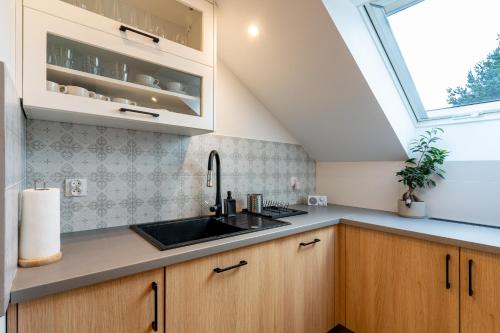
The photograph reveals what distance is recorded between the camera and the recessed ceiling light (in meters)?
1.63

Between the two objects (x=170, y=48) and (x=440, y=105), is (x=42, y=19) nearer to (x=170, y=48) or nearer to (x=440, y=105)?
(x=170, y=48)

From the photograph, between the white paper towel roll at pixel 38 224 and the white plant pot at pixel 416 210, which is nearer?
the white paper towel roll at pixel 38 224

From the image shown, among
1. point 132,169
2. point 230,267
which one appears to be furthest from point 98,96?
point 230,267

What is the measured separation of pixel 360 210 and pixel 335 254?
0.54m

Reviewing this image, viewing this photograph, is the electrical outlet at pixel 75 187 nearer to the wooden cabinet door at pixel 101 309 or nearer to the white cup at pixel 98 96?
the white cup at pixel 98 96

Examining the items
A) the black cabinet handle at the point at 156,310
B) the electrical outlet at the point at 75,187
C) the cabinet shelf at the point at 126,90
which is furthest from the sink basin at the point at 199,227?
the cabinet shelf at the point at 126,90

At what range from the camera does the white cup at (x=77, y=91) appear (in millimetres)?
1039

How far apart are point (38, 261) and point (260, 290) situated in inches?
37.3

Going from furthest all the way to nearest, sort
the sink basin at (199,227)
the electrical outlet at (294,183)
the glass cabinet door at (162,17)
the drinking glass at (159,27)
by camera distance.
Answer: the electrical outlet at (294,183) → the sink basin at (199,227) → the drinking glass at (159,27) → the glass cabinet door at (162,17)

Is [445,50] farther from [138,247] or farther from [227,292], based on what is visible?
[138,247]

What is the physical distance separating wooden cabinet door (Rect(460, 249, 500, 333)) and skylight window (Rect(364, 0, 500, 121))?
3.37 feet

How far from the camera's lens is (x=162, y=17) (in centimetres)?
135

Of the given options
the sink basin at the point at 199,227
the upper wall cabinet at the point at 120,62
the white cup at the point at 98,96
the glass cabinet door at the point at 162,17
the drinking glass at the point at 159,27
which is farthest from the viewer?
the sink basin at the point at 199,227

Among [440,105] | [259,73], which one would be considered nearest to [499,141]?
[440,105]
